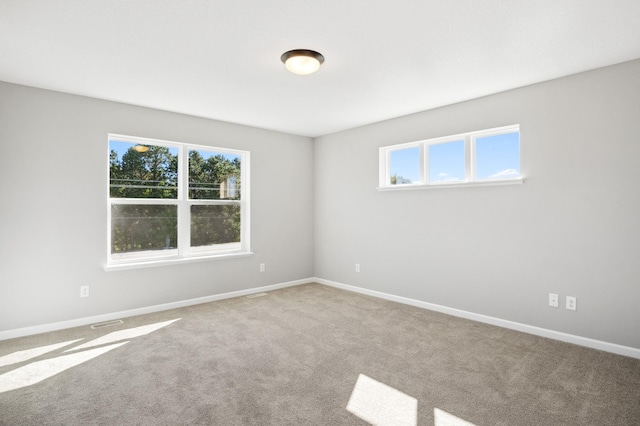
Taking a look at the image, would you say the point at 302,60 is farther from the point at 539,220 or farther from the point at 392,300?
the point at 392,300

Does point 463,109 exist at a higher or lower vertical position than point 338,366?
higher

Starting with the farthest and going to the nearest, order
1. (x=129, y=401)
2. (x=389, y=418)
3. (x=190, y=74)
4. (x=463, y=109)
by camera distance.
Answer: (x=463, y=109)
(x=190, y=74)
(x=129, y=401)
(x=389, y=418)

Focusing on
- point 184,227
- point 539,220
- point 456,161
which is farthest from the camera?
point 184,227

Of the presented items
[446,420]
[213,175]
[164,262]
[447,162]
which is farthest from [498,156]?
[164,262]

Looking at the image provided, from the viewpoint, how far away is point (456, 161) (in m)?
4.13

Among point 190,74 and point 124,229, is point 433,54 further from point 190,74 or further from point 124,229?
point 124,229

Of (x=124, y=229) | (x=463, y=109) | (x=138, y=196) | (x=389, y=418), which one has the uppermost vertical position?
(x=463, y=109)

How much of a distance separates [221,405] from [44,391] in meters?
1.25

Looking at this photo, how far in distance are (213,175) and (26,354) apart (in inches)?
108

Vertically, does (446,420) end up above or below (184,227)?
below

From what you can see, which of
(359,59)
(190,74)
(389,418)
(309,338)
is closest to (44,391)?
(309,338)

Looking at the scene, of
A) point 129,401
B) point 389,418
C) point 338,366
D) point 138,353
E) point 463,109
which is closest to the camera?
point 389,418

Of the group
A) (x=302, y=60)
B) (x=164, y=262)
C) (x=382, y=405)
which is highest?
(x=302, y=60)

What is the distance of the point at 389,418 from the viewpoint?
2033 mm
